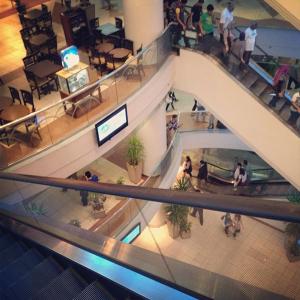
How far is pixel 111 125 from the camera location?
777cm

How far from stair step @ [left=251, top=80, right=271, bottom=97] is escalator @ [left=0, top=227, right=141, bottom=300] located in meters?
6.70

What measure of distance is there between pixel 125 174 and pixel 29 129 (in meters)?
4.50

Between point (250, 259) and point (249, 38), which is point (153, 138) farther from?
point (250, 259)

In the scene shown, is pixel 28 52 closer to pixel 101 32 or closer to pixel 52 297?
pixel 101 32

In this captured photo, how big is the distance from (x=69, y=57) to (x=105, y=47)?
95.5 inches

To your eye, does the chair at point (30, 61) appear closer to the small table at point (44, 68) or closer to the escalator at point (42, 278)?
the small table at point (44, 68)

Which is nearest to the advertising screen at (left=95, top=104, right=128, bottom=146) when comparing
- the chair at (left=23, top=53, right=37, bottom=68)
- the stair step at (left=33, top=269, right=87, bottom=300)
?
the chair at (left=23, top=53, right=37, bottom=68)

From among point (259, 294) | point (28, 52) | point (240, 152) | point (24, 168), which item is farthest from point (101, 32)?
point (259, 294)

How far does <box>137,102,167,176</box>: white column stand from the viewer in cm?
1043

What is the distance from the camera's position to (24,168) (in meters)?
6.70

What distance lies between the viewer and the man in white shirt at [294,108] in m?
8.45

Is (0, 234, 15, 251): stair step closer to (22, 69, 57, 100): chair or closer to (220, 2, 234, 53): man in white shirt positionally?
(22, 69, 57, 100): chair

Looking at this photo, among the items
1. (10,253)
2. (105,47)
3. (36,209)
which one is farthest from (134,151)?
(10,253)

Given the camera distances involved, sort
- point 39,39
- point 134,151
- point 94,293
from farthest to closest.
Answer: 1. point 134,151
2. point 39,39
3. point 94,293
